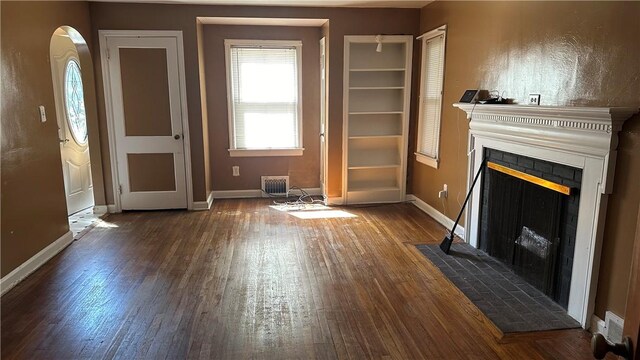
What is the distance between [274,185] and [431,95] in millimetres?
2370

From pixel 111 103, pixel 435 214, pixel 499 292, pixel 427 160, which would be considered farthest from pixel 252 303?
pixel 111 103

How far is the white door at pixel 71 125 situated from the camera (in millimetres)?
4719

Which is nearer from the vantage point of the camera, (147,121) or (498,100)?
(498,100)

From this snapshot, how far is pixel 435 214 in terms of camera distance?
467cm

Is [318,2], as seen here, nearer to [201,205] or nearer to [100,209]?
[201,205]

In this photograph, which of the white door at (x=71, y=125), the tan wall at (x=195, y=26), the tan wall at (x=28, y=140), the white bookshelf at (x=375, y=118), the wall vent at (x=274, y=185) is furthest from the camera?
the wall vent at (x=274, y=185)

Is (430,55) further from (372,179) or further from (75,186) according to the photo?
(75,186)

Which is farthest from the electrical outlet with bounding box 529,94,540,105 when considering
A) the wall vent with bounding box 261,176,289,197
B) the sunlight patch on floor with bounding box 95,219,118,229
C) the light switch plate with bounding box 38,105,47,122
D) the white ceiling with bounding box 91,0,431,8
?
the sunlight patch on floor with bounding box 95,219,118,229

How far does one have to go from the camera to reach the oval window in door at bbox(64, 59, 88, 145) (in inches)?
192

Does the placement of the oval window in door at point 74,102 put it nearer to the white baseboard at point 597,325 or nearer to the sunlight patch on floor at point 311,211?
the sunlight patch on floor at point 311,211

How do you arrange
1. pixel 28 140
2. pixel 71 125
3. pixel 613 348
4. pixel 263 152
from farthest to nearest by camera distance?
pixel 263 152, pixel 71 125, pixel 28 140, pixel 613 348

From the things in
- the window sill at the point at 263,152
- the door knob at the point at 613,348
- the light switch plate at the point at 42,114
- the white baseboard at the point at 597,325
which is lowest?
the white baseboard at the point at 597,325

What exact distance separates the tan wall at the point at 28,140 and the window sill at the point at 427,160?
12.1 ft

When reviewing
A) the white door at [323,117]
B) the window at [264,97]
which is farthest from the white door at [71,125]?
the white door at [323,117]
